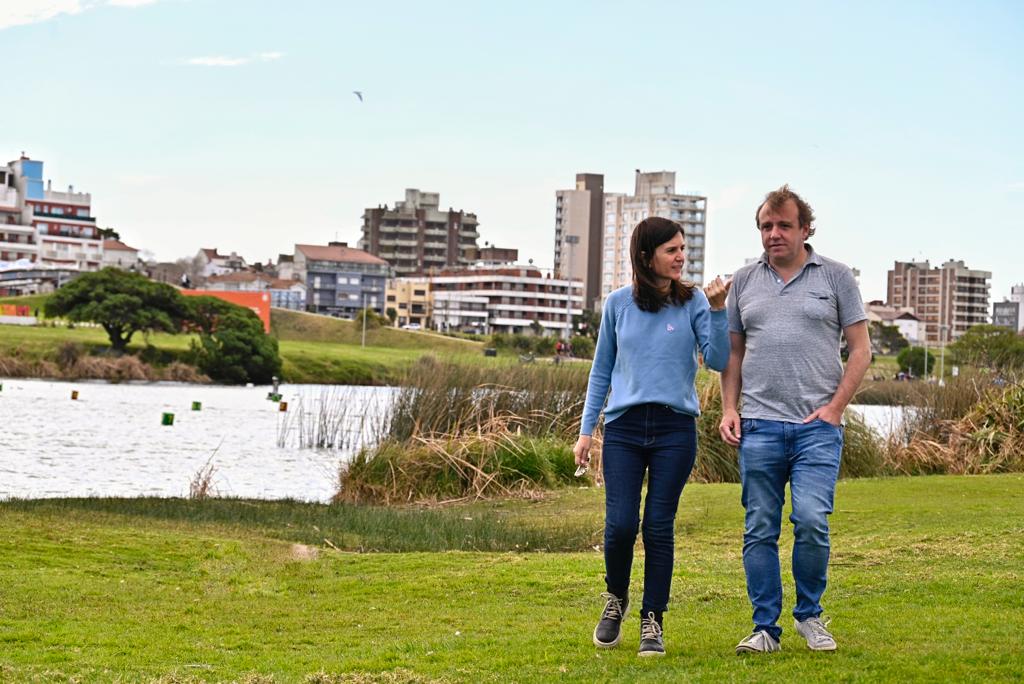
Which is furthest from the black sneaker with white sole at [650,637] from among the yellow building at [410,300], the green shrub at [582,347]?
the yellow building at [410,300]

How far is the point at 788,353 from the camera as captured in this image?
6.29m

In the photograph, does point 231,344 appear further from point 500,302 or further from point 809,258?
point 500,302

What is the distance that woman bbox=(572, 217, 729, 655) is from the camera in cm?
637

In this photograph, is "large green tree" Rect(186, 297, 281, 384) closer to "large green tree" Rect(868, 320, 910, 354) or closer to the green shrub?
the green shrub

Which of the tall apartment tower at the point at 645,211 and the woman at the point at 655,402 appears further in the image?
the tall apartment tower at the point at 645,211

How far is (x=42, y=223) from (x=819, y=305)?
170 meters

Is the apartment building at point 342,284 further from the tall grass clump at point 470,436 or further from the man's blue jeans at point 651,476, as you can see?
the man's blue jeans at point 651,476

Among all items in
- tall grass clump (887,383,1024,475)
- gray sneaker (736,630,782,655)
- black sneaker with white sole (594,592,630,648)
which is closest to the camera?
gray sneaker (736,630,782,655)

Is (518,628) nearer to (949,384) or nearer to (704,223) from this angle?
(949,384)

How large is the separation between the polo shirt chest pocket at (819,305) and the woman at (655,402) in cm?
38

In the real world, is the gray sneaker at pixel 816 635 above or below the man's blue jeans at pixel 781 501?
below

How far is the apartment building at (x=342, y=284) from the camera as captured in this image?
175 meters

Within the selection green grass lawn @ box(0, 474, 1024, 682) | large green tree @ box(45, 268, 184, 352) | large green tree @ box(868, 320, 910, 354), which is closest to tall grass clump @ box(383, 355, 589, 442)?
green grass lawn @ box(0, 474, 1024, 682)

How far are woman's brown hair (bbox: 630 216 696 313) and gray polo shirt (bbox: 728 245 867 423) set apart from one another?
1.10ft
